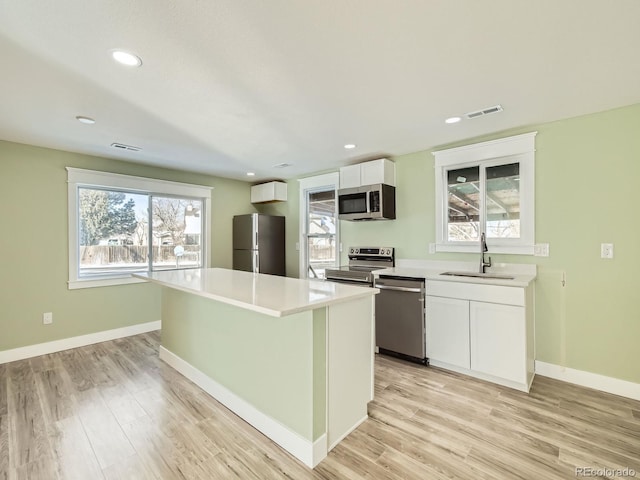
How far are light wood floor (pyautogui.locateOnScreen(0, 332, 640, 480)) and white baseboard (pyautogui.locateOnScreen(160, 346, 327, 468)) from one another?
0.05 meters

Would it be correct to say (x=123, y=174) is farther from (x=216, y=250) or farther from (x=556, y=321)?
(x=556, y=321)

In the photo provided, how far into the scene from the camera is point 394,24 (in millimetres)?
1496

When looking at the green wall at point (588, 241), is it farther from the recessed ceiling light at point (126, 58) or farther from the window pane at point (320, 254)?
the recessed ceiling light at point (126, 58)

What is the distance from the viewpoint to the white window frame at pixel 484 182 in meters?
2.89

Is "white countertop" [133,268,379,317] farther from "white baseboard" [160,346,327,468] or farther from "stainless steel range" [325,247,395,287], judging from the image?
"stainless steel range" [325,247,395,287]

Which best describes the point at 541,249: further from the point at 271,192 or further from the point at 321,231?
the point at 271,192

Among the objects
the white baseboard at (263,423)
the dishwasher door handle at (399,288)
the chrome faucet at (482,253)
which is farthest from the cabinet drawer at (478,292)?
the white baseboard at (263,423)

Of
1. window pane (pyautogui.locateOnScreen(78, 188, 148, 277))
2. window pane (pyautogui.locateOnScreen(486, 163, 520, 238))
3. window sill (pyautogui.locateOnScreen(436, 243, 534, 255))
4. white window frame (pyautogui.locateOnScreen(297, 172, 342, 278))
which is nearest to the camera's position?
window sill (pyautogui.locateOnScreen(436, 243, 534, 255))

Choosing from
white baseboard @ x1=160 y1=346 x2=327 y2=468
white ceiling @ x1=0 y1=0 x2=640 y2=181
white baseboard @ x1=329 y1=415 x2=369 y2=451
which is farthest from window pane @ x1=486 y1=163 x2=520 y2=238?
white baseboard @ x1=160 y1=346 x2=327 y2=468

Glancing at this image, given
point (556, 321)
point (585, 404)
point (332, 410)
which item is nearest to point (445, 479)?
point (332, 410)

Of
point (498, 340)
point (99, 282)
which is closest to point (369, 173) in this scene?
point (498, 340)

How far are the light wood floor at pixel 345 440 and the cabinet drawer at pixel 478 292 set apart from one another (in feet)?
2.44

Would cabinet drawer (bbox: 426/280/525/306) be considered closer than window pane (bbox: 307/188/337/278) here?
Yes

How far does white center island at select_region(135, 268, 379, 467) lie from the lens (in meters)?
1.72
